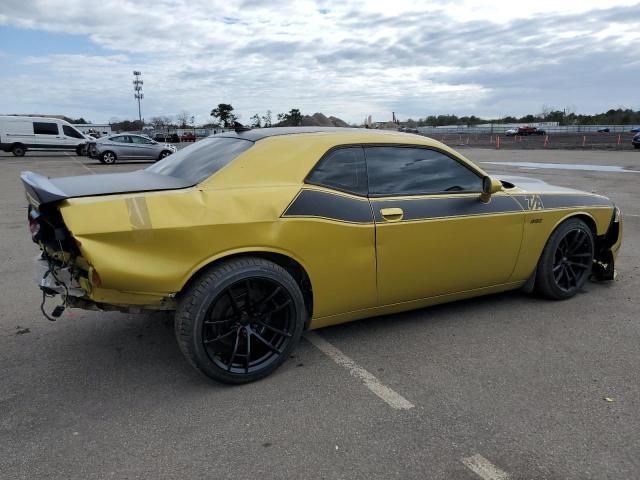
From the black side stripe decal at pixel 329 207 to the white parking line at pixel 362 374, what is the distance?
3.09ft

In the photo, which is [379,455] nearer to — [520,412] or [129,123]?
[520,412]

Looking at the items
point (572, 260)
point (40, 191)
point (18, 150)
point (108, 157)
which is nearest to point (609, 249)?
point (572, 260)

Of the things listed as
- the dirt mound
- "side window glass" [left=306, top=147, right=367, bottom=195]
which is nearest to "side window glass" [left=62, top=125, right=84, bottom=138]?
the dirt mound

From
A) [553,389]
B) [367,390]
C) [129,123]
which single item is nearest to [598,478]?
[553,389]

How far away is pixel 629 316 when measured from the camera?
4215 millimetres

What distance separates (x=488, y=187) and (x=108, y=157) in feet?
77.0

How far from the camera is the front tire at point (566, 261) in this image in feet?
14.6

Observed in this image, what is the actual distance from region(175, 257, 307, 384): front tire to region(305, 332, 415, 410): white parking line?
404 millimetres

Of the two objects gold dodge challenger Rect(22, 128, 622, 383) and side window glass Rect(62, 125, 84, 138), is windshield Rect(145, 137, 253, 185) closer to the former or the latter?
gold dodge challenger Rect(22, 128, 622, 383)

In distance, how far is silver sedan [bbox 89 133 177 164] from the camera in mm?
24000

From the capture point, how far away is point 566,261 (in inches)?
180

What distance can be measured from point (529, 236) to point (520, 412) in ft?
5.96

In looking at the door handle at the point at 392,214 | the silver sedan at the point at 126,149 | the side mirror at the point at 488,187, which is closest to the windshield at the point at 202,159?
the door handle at the point at 392,214

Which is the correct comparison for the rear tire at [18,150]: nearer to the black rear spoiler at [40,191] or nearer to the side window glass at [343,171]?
the black rear spoiler at [40,191]
